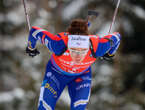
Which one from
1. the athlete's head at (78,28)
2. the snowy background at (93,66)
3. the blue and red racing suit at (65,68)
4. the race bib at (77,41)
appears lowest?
the snowy background at (93,66)

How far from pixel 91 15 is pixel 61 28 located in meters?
7.90

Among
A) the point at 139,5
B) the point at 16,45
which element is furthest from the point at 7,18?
the point at 139,5

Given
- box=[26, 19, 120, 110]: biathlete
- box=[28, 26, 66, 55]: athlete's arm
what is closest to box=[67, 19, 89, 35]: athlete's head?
box=[26, 19, 120, 110]: biathlete

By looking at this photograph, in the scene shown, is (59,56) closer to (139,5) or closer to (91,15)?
(91,15)

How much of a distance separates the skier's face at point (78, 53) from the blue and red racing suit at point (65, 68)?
0.07 m

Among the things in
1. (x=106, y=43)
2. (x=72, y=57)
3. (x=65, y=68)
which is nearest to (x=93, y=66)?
(x=65, y=68)

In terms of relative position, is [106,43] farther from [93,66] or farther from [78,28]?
[93,66]

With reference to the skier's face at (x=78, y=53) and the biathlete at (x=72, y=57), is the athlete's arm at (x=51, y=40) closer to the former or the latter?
the biathlete at (x=72, y=57)

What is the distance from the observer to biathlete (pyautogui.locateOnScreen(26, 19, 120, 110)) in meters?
2.77

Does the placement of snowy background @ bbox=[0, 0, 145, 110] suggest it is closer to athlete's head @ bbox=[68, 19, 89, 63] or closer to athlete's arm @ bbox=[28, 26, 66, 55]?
athlete's arm @ bbox=[28, 26, 66, 55]

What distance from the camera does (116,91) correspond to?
1009 centimetres

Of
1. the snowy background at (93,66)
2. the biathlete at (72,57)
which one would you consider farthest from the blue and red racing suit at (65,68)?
the snowy background at (93,66)

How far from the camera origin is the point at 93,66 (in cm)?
1086

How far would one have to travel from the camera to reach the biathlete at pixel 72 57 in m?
2.77
